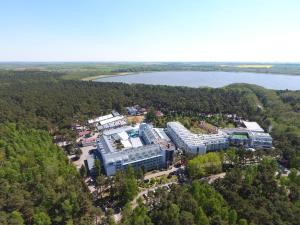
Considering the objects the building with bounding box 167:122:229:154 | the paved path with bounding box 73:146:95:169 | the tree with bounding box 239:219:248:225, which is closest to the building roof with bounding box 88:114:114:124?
the paved path with bounding box 73:146:95:169

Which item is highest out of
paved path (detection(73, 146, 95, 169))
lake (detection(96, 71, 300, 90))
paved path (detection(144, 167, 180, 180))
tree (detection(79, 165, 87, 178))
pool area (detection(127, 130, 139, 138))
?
lake (detection(96, 71, 300, 90))

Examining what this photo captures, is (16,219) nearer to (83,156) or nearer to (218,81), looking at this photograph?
(83,156)

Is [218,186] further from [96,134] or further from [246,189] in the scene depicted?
[96,134]

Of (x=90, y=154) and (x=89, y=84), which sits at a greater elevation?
(x=89, y=84)

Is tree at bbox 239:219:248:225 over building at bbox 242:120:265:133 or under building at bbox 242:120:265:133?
under

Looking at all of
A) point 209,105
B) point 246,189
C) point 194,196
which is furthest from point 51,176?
point 209,105

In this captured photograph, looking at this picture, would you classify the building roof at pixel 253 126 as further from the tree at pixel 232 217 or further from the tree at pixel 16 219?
the tree at pixel 16 219

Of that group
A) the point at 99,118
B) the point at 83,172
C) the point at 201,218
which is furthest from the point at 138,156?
the point at 99,118

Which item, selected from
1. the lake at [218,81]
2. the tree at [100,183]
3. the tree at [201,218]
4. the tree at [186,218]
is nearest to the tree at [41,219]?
the tree at [100,183]

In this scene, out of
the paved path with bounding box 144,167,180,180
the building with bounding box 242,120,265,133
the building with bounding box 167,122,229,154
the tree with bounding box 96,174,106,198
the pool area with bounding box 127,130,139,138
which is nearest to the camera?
the tree with bounding box 96,174,106,198

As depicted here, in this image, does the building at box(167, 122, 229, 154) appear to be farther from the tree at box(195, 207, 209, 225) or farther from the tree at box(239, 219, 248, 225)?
the tree at box(239, 219, 248, 225)

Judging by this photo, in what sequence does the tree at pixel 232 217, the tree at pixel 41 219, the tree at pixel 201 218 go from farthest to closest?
the tree at pixel 232 217
the tree at pixel 41 219
the tree at pixel 201 218
